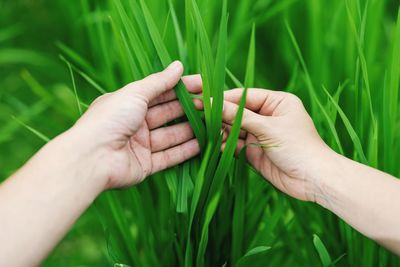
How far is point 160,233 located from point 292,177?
0.91 ft

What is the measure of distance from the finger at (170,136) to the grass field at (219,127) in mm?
51

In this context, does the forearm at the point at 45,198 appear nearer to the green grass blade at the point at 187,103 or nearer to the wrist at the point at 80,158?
the wrist at the point at 80,158

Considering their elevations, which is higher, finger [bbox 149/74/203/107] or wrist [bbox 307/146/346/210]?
finger [bbox 149/74/203/107]

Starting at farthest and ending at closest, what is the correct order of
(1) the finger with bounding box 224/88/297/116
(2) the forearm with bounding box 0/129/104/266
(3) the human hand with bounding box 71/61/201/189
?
(1) the finger with bounding box 224/88/297/116
(3) the human hand with bounding box 71/61/201/189
(2) the forearm with bounding box 0/129/104/266

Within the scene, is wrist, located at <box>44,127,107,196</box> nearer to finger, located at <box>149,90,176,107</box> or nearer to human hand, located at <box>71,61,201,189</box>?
human hand, located at <box>71,61,201,189</box>

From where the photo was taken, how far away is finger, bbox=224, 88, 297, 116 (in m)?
1.04

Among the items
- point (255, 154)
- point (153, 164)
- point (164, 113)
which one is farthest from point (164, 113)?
point (255, 154)

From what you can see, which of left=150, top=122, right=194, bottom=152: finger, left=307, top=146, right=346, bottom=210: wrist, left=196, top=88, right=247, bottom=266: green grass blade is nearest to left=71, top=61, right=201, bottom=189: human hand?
left=150, top=122, right=194, bottom=152: finger

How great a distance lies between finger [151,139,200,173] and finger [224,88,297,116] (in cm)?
12

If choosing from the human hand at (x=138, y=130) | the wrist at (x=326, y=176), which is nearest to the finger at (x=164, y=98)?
the human hand at (x=138, y=130)

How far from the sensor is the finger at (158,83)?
950mm

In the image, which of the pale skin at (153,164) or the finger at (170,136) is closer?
the pale skin at (153,164)

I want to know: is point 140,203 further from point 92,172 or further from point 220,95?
point 220,95

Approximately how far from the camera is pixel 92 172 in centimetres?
93
